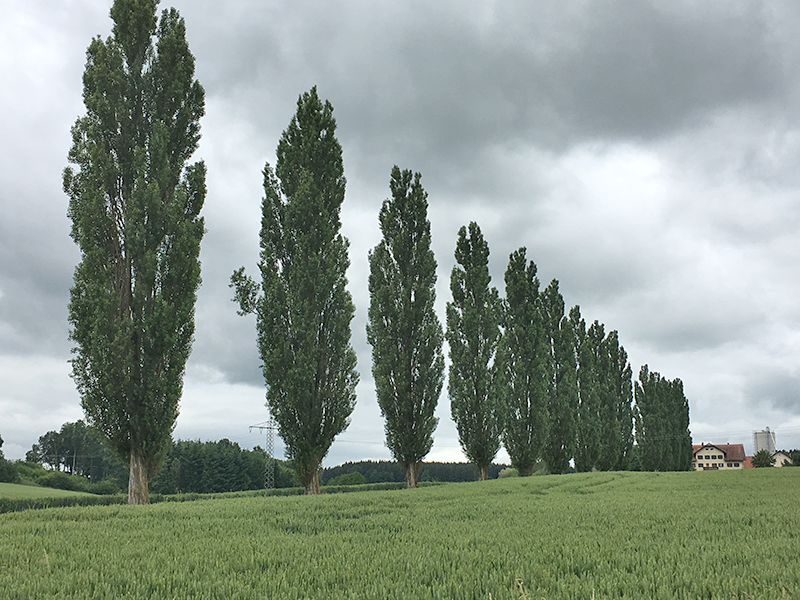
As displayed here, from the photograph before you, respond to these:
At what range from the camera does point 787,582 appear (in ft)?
14.3

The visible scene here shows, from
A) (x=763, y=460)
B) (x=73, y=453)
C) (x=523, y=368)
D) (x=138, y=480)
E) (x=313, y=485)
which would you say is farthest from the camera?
(x=73, y=453)

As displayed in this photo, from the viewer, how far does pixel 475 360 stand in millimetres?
29266

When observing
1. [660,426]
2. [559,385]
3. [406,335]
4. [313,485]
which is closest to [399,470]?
[660,426]

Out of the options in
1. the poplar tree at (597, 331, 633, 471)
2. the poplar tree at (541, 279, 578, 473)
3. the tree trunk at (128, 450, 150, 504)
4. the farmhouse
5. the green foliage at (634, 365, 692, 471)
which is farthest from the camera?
the farmhouse

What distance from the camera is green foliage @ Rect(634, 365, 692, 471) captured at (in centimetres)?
5959

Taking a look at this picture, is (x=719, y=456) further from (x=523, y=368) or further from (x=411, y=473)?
(x=411, y=473)

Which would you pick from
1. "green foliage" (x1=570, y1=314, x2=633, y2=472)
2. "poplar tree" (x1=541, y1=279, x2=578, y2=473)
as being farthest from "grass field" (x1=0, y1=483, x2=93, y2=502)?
"green foliage" (x1=570, y1=314, x2=633, y2=472)

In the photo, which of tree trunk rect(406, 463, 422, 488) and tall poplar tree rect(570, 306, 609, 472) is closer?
tree trunk rect(406, 463, 422, 488)

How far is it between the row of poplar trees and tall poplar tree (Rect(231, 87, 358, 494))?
6 cm

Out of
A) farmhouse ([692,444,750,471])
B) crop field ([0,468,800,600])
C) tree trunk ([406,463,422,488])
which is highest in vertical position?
crop field ([0,468,800,600])

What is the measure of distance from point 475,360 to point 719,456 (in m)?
116

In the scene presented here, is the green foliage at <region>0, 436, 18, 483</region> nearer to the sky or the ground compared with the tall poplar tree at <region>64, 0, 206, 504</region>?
nearer to the ground

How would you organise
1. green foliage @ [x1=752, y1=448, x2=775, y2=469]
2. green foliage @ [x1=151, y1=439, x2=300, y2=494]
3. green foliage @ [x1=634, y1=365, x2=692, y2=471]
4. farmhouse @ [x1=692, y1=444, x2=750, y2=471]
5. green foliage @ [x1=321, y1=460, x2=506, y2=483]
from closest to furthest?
green foliage @ [x1=634, y1=365, x2=692, y2=471] < green foliage @ [x1=752, y1=448, x2=775, y2=469] < green foliage @ [x1=151, y1=439, x2=300, y2=494] < green foliage @ [x1=321, y1=460, x2=506, y2=483] < farmhouse @ [x1=692, y1=444, x2=750, y2=471]

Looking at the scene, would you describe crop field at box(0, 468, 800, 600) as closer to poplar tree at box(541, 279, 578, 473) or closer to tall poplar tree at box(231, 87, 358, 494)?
tall poplar tree at box(231, 87, 358, 494)
